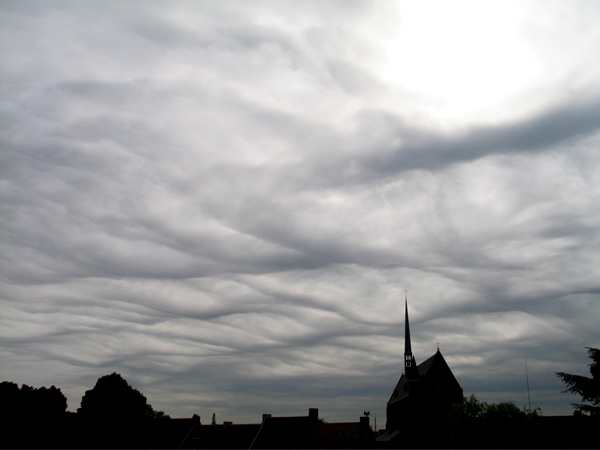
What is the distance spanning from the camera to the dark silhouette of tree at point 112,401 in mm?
86125

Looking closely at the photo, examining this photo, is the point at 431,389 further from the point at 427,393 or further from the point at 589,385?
the point at 589,385

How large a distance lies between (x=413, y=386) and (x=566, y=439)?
2005 inches

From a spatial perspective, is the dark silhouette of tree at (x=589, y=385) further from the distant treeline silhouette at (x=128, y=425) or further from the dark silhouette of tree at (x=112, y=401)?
the dark silhouette of tree at (x=112, y=401)

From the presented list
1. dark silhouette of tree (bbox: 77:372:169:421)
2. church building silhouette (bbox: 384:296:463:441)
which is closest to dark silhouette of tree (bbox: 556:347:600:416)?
church building silhouette (bbox: 384:296:463:441)

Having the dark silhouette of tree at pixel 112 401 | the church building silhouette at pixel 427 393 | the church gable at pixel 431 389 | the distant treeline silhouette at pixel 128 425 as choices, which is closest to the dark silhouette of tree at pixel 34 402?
the distant treeline silhouette at pixel 128 425

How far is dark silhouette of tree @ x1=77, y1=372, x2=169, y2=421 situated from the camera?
283 feet

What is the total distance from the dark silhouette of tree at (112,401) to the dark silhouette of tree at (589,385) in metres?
65.7

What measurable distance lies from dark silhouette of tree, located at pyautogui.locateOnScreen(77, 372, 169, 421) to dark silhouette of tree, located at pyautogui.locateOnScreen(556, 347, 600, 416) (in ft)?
216

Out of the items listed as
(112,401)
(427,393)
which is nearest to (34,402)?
(112,401)

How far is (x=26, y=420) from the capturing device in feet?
265

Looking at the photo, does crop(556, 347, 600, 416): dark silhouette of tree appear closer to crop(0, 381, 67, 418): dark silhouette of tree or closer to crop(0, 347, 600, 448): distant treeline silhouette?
crop(0, 347, 600, 448): distant treeline silhouette

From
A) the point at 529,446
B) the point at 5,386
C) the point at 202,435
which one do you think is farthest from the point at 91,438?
the point at 529,446

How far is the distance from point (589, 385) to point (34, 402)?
7667 centimetres

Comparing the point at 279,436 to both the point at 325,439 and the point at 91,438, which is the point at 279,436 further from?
the point at 91,438
